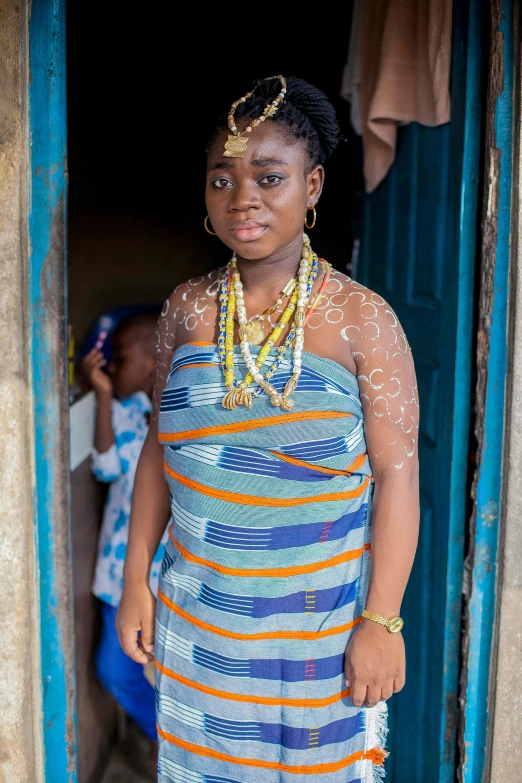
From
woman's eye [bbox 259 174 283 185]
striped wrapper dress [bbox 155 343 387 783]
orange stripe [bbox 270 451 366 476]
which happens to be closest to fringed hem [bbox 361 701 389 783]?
striped wrapper dress [bbox 155 343 387 783]

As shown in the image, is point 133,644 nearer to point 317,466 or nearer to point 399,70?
point 317,466

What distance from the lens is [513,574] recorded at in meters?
1.95

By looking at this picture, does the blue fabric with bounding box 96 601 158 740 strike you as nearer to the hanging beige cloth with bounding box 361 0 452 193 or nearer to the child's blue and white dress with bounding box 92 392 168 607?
the child's blue and white dress with bounding box 92 392 168 607

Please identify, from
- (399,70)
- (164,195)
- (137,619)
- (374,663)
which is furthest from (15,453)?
(164,195)

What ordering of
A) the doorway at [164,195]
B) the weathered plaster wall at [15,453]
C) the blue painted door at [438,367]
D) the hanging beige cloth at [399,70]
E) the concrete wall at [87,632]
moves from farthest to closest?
the concrete wall at [87,632] < the doorway at [164,195] < the hanging beige cloth at [399,70] < the blue painted door at [438,367] < the weathered plaster wall at [15,453]

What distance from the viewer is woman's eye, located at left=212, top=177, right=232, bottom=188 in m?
1.55

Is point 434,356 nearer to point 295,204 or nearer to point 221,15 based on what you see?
point 295,204

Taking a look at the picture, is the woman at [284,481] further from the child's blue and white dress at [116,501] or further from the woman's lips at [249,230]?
the child's blue and white dress at [116,501]

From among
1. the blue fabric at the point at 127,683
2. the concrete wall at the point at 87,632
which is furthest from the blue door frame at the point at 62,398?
the blue fabric at the point at 127,683

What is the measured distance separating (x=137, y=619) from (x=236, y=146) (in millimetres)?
1160

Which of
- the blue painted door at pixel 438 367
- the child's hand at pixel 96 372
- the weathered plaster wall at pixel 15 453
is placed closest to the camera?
the weathered plaster wall at pixel 15 453

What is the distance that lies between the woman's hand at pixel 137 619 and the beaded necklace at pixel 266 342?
59cm

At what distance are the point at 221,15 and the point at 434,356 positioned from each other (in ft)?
9.14

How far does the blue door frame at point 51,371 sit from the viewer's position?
1.75m
